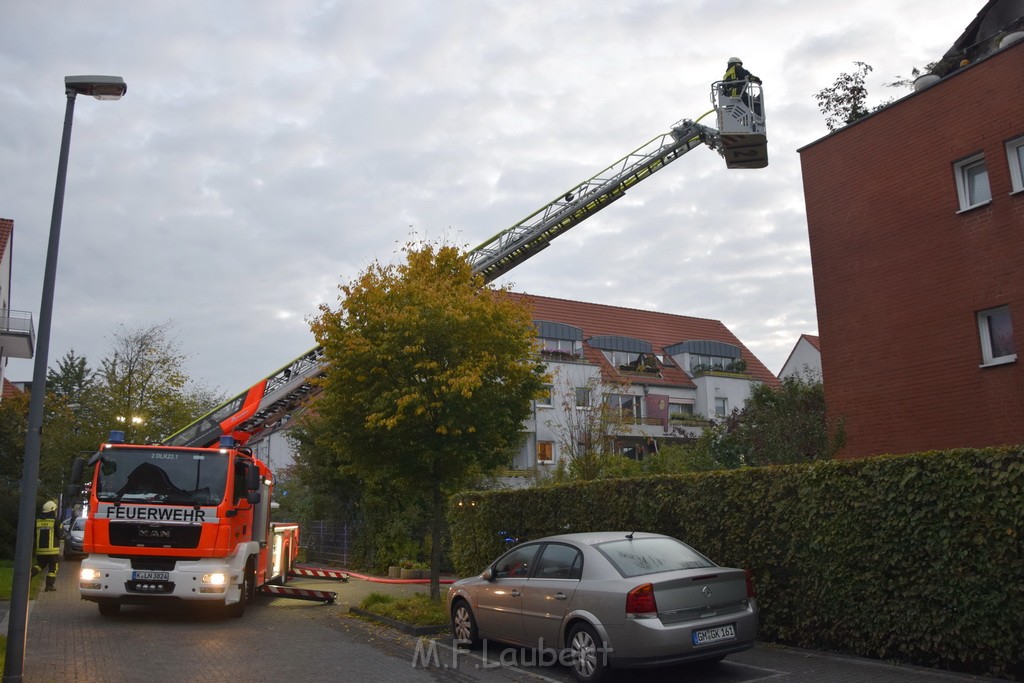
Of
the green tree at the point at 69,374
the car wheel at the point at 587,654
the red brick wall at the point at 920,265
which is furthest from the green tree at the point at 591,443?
the green tree at the point at 69,374

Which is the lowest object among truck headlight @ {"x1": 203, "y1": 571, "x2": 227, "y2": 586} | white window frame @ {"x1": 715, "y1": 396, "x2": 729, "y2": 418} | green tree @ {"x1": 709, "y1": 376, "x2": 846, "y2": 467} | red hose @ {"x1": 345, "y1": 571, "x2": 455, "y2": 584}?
red hose @ {"x1": 345, "y1": 571, "x2": 455, "y2": 584}

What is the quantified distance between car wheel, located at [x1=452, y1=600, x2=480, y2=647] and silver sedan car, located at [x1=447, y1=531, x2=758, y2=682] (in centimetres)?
51

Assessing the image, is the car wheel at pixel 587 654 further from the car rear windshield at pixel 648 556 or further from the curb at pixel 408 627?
the curb at pixel 408 627

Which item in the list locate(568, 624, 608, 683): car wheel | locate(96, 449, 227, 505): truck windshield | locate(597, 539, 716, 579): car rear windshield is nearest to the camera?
locate(568, 624, 608, 683): car wheel

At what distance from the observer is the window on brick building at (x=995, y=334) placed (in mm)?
14578

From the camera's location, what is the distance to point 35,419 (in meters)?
8.10

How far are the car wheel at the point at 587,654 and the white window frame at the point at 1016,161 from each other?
1130 cm

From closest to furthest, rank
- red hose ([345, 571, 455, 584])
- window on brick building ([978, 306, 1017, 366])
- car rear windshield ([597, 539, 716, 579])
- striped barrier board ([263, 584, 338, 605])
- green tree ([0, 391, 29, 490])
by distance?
1. car rear windshield ([597, 539, 716, 579])
2. window on brick building ([978, 306, 1017, 366])
3. striped barrier board ([263, 584, 338, 605])
4. red hose ([345, 571, 455, 584])
5. green tree ([0, 391, 29, 490])

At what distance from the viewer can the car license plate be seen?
795cm

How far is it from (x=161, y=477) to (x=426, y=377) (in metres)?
4.45

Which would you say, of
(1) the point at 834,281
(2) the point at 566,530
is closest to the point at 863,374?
(1) the point at 834,281

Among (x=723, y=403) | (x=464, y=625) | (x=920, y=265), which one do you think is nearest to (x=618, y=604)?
(x=464, y=625)

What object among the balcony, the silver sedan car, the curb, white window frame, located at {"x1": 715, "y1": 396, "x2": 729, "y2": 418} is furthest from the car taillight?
white window frame, located at {"x1": 715, "y1": 396, "x2": 729, "y2": 418}

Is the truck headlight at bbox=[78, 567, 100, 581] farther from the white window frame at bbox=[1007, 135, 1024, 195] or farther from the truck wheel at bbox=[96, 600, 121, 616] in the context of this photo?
the white window frame at bbox=[1007, 135, 1024, 195]
